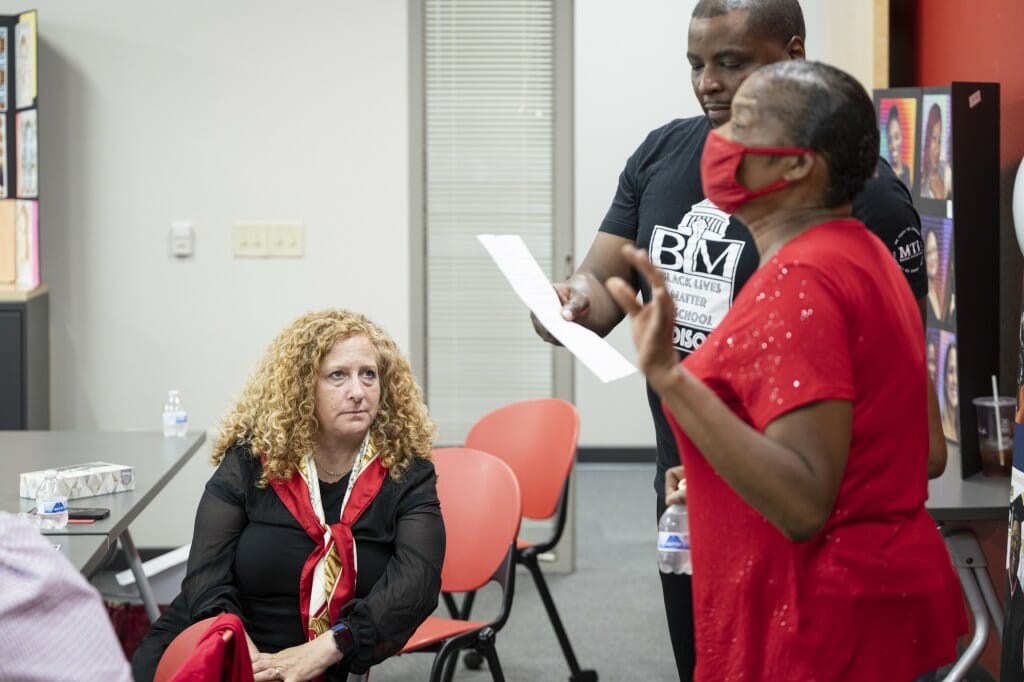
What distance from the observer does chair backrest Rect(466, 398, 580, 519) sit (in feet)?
12.1

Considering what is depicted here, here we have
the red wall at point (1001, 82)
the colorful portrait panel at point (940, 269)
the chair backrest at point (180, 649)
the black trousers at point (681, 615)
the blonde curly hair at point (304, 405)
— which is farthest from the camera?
the colorful portrait panel at point (940, 269)

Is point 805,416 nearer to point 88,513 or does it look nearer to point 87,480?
point 88,513

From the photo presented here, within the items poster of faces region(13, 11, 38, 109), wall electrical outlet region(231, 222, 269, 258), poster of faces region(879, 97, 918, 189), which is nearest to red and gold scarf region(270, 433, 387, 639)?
→ poster of faces region(879, 97, 918, 189)

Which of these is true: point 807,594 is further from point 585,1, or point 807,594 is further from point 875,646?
point 585,1

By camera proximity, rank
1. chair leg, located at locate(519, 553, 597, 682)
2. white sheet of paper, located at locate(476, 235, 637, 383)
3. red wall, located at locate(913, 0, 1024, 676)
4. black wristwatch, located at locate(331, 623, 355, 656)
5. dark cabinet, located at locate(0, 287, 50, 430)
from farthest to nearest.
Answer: dark cabinet, located at locate(0, 287, 50, 430) → chair leg, located at locate(519, 553, 597, 682) → red wall, located at locate(913, 0, 1024, 676) → black wristwatch, located at locate(331, 623, 355, 656) → white sheet of paper, located at locate(476, 235, 637, 383)

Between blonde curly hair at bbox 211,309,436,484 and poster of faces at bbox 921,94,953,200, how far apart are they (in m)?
1.47

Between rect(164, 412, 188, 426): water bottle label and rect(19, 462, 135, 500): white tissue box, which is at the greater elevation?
rect(164, 412, 188, 426): water bottle label

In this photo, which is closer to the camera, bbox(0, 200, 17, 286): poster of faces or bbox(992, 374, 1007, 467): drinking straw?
bbox(992, 374, 1007, 467): drinking straw

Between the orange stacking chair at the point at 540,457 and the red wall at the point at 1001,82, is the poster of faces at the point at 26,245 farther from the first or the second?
the red wall at the point at 1001,82

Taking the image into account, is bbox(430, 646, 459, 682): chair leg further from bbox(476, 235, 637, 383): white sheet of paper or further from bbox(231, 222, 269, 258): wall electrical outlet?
bbox(231, 222, 269, 258): wall electrical outlet

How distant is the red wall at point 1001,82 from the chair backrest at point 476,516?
124 centimetres

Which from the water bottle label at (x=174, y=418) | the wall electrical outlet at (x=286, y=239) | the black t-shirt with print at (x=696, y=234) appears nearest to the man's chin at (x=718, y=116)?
the black t-shirt with print at (x=696, y=234)

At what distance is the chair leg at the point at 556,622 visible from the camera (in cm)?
360

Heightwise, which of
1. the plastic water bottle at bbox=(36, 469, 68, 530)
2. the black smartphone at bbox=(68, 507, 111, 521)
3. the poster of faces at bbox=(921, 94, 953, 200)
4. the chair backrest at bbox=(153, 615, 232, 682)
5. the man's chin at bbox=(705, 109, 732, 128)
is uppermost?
the poster of faces at bbox=(921, 94, 953, 200)
